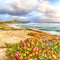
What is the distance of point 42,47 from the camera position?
930 cm

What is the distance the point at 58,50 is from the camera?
Answer: 32.0 ft

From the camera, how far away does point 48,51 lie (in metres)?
9.06

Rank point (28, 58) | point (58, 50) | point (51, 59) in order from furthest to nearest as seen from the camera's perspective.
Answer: point (58, 50), point (51, 59), point (28, 58)

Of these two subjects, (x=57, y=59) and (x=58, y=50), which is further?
(x=58, y=50)

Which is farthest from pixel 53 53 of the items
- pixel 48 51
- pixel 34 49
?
pixel 34 49

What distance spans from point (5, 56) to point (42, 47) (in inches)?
64.4

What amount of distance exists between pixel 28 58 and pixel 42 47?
4.35 feet

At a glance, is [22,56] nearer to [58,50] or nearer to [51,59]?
[51,59]

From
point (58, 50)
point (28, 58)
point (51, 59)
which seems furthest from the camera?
point (58, 50)

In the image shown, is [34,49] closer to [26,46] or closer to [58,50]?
[26,46]

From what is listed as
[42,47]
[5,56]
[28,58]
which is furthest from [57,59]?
[5,56]

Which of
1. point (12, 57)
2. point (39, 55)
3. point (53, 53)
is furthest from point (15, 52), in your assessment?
point (53, 53)

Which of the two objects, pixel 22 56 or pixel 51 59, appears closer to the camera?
pixel 22 56

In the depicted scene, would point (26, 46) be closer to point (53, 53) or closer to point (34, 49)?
point (34, 49)
